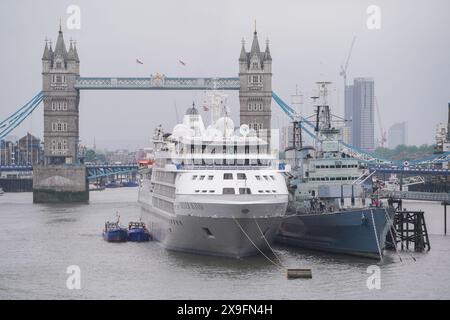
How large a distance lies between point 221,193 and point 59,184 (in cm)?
7525

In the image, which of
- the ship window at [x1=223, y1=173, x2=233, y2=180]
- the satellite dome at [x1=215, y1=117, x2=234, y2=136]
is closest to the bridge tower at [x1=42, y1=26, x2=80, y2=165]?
the satellite dome at [x1=215, y1=117, x2=234, y2=136]

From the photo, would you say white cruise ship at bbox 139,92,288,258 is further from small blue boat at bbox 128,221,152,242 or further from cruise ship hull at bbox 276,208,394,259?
small blue boat at bbox 128,221,152,242

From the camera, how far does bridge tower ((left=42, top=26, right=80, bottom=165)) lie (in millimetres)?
129750

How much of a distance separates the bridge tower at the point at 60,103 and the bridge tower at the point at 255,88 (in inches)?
895

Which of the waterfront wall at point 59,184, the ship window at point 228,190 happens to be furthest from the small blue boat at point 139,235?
the waterfront wall at point 59,184

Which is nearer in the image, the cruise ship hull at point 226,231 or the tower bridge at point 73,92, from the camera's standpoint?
the cruise ship hull at point 226,231

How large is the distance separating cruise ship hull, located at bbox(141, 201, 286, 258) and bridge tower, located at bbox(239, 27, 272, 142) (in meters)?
72.9

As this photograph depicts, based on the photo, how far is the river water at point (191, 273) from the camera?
45.2 m

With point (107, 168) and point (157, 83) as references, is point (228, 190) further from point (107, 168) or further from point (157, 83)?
point (107, 168)

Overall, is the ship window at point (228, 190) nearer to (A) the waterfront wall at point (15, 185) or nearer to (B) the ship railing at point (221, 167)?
(B) the ship railing at point (221, 167)

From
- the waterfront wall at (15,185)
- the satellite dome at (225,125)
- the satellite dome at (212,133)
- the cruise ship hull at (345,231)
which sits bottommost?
the waterfront wall at (15,185)
